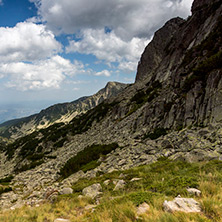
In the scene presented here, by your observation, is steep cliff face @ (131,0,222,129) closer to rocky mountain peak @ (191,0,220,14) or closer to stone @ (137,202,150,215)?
rocky mountain peak @ (191,0,220,14)

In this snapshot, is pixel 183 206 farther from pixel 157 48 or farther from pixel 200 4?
pixel 157 48

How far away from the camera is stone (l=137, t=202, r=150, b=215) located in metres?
4.69

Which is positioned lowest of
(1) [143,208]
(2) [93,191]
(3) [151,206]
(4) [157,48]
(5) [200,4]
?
(2) [93,191]

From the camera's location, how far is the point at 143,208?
492 centimetres

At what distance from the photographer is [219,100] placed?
15.1 m

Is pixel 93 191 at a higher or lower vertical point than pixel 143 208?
lower

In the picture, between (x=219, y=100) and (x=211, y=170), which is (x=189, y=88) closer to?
(x=219, y=100)

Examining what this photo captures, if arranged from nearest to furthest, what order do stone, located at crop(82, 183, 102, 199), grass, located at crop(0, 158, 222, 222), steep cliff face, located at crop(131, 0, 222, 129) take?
grass, located at crop(0, 158, 222, 222)
stone, located at crop(82, 183, 102, 199)
steep cliff face, located at crop(131, 0, 222, 129)

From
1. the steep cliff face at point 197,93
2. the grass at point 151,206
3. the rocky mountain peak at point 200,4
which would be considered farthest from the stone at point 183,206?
the rocky mountain peak at point 200,4

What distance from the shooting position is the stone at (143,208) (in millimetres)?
4688

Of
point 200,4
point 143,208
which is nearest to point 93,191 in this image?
point 143,208

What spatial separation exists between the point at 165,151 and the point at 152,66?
63.2m

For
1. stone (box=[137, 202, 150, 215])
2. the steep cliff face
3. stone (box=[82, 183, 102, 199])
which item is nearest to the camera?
stone (box=[137, 202, 150, 215])

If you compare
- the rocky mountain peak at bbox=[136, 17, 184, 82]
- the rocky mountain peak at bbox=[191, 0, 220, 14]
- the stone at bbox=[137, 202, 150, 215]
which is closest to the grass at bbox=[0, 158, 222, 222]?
the stone at bbox=[137, 202, 150, 215]
